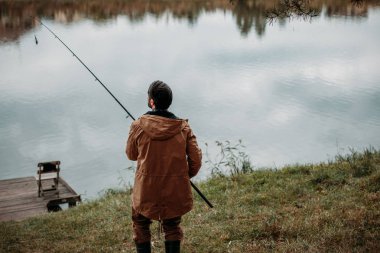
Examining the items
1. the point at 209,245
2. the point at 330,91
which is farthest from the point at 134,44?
the point at 209,245

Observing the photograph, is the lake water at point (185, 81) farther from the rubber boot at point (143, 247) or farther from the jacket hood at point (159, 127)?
the jacket hood at point (159, 127)

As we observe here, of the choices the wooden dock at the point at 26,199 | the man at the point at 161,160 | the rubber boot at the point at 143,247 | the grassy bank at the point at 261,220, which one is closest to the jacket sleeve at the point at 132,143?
the man at the point at 161,160

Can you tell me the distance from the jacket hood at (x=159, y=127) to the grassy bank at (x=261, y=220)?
5.90ft

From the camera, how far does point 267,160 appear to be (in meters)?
19.0

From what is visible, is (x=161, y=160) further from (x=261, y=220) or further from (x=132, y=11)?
(x=132, y=11)

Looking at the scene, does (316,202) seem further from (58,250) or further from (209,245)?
(58,250)

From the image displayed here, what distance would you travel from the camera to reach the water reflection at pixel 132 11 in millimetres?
41125

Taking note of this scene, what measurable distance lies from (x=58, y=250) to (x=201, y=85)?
26.3 meters

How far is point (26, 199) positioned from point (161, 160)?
1032cm

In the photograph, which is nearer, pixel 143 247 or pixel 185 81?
pixel 143 247

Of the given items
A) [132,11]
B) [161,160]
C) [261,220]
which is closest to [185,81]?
[132,11]

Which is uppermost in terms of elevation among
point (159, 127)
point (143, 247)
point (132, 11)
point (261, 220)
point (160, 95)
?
point (160, 95)

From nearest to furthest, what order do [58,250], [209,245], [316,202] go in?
1. [209,245]
2. [58,250]
3. [316,202]

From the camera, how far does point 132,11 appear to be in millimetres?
53719
